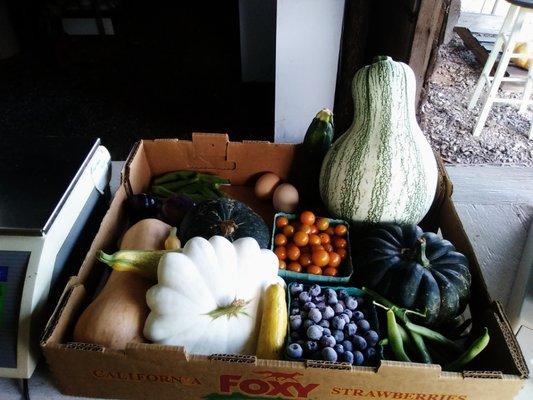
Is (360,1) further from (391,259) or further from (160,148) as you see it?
(391,259)

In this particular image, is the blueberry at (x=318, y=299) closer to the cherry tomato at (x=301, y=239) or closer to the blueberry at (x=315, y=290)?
the blueberry at (x=315, y=290)

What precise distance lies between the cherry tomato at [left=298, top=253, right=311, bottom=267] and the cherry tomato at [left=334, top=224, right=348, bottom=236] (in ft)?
0.35

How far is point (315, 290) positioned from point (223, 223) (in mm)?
254

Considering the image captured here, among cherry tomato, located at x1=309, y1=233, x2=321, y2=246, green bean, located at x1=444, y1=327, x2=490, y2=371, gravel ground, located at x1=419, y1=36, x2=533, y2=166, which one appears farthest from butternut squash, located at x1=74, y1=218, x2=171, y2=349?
gravel ground, located at x1=419, y1=36, x2=533, y2=166

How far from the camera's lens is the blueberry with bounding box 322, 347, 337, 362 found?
771 millimetres

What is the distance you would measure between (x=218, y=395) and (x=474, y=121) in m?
2.59

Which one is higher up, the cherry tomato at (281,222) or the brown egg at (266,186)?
the cherry tomato at (281,222)

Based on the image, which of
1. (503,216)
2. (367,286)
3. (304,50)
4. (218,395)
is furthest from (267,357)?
(304,50)

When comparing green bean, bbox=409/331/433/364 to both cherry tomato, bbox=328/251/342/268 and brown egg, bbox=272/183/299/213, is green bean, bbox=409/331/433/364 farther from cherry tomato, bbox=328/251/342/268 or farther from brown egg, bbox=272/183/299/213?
brown egg, bbox=272/183/299/213

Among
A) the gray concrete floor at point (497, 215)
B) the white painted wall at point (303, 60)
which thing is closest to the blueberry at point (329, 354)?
the gray concrete floor at point (497, 215)

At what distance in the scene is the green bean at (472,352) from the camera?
0.81 meters

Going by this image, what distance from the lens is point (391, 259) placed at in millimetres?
967

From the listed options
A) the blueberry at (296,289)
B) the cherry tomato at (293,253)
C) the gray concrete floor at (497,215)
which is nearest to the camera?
the blueberry at (296,289)

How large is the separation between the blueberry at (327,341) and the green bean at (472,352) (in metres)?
0.24
